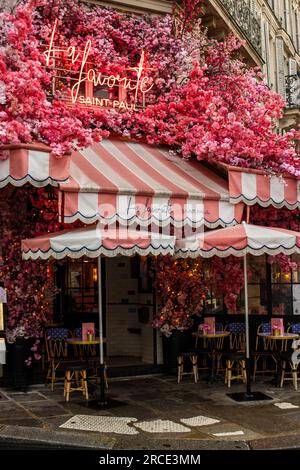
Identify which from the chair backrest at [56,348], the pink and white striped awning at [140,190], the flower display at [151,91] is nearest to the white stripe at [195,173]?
the pink and white striped awning at [140,190]

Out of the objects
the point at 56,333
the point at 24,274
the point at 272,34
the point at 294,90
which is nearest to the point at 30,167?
the point at 24,274

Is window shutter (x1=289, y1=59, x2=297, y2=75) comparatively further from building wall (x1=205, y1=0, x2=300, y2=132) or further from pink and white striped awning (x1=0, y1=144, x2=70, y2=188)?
pink and white striped awning (x1=0, y1=144, x2=70, y2=188)

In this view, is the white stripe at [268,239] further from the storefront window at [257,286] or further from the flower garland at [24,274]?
the flower garland at [24,274]

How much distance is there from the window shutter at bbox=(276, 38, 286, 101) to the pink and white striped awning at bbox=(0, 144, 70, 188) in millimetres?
12241

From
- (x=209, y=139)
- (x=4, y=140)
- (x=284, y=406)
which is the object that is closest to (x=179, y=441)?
(x=284, y=406)

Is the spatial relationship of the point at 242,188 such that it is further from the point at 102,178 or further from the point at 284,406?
the point at 284,406

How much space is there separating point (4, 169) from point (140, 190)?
220 centimetres

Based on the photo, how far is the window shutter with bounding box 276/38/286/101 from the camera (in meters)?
19.8

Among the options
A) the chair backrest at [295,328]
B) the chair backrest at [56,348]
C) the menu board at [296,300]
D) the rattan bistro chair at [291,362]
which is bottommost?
the rattan bistro chair at [291,362]

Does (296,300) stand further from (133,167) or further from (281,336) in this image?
(133,167)

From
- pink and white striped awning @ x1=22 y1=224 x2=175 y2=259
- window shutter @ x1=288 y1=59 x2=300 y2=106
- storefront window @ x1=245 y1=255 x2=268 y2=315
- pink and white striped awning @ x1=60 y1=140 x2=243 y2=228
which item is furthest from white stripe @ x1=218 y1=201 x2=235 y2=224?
window shutter @ x1=288 y1=59 x2=300 y2=106

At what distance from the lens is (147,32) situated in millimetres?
12344

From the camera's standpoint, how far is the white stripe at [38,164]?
9.16 meters

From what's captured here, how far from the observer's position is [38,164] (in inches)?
363
